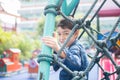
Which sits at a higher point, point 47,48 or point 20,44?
point 20,44

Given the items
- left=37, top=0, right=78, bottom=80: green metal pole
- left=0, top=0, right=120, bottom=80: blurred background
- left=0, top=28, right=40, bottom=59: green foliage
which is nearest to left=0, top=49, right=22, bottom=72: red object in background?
left=0, top=0, right=120, bottom=80: blurred background

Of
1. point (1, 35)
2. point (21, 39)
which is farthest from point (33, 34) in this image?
point (1, 35)

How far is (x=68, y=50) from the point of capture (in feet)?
2.27

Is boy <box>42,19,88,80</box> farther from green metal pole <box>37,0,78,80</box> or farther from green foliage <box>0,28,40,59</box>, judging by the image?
green foliage <box>0,28,40,59</box>

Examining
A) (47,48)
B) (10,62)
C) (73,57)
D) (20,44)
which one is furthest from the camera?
(20,44)

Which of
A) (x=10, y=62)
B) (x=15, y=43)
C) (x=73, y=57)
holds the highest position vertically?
(x=15, y=43)

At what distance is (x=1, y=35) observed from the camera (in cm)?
704

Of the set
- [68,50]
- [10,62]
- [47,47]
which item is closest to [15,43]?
[10,62]

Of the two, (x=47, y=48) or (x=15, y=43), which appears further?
(x=15, y=43)

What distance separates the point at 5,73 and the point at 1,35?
Result: 202cm

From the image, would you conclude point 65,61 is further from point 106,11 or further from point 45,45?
point 106,11

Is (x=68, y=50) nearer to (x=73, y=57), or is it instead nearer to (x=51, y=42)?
(x=73, y=57)

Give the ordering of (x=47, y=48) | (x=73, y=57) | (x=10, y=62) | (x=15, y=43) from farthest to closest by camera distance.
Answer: (x=15, y=43) → (x=10, y=62) → (x=73, y=57) → (x=47, y=48)

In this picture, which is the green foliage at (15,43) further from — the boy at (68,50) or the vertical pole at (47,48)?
the vertical pole at (47,48)
